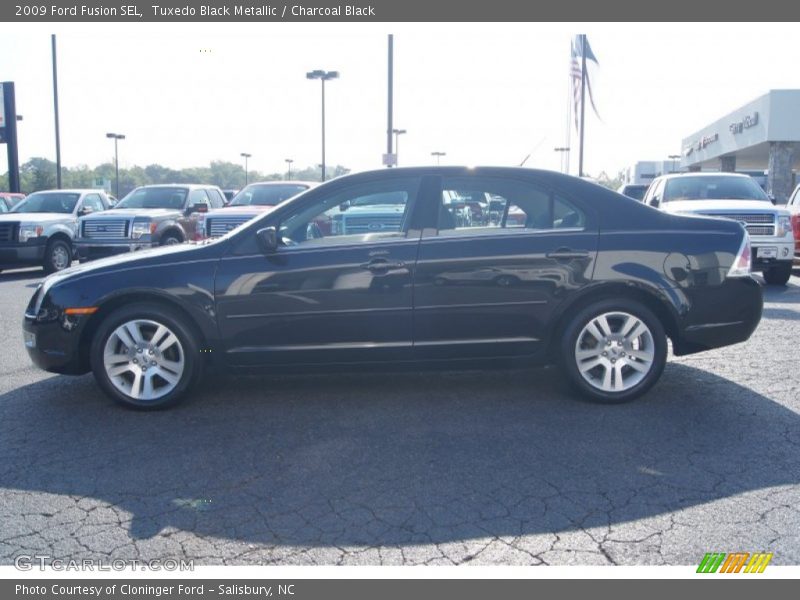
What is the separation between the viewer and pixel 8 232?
15430mm

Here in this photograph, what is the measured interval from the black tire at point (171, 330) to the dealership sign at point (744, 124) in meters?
31.3

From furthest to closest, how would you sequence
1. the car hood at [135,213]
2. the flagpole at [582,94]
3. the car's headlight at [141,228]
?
1. the flagpole at [582,94]
2. the car hood at [135,213]
3. the car's headlight at [141,228]

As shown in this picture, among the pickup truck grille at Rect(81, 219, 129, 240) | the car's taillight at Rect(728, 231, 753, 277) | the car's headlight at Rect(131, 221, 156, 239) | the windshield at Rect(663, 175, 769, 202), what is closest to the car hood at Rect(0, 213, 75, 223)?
the pickup truck grille at Rect(81, 219, 129, 240)

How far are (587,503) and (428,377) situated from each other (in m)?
2.58

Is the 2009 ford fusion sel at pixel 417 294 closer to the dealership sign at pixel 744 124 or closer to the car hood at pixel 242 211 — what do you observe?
the car hood at pixel 242 211

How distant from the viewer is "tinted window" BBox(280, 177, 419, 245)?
221 inches

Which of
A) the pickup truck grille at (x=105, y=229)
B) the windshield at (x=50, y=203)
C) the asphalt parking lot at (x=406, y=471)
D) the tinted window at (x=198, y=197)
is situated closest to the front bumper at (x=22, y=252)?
the pickup truck grille at (x=105, y=229)

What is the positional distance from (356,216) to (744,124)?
32.3m

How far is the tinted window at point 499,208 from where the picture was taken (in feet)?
18.5

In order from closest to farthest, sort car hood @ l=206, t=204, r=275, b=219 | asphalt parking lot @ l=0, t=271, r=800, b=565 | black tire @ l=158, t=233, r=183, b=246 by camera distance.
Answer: asphalt parking lot @ l=0, t=271, r=800, b=565
car hood @ l=206, t=204, r=275, b=219
black tire @ l=158, t=233, r=183, b=246

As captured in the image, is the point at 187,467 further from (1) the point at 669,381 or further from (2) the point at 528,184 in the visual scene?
(1) the point at 669,381

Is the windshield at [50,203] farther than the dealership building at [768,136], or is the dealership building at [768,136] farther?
the dealership building at [768,136]

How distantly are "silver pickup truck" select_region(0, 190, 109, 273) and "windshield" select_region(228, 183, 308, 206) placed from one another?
3.52 metres

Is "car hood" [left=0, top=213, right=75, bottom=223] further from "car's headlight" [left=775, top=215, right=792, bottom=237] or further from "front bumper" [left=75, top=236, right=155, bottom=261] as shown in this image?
"car's headlight" [left=775, top=215, right=792, bottom=237]
